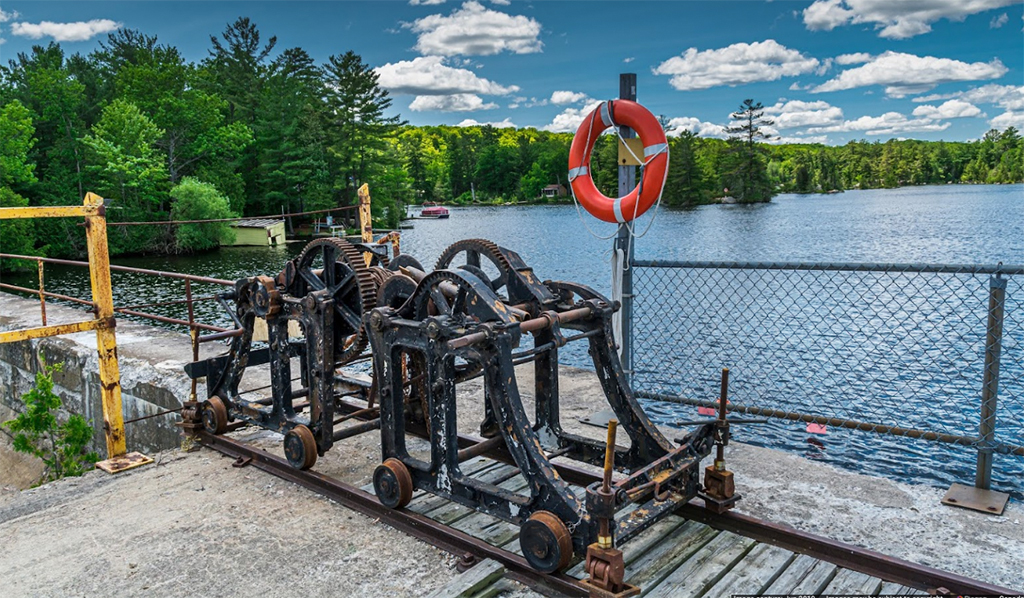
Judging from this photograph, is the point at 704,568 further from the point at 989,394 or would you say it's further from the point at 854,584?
the point at 989,394

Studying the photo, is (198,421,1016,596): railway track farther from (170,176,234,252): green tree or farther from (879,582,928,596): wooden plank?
(170,176,234,252): green tree

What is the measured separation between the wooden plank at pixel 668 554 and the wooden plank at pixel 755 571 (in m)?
0.22

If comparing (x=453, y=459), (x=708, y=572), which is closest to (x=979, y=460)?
(x=708, y=572)

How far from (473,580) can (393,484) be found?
804 millimetres

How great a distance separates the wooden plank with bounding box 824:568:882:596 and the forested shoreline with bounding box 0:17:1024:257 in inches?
1643

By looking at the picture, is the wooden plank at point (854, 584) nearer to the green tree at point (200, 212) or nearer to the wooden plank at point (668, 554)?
the wooden plank at point (668, 554)

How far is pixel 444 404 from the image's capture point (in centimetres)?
366

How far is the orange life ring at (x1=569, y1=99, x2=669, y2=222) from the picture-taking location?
525 centimetres

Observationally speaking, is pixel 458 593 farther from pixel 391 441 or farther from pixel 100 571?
pixel 100 571

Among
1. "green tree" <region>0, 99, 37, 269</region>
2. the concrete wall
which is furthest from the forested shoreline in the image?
the concrete wall

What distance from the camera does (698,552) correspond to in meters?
3.44


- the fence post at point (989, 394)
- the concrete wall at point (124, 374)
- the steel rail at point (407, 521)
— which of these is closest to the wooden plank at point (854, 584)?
the steel rail at point (407, 521)

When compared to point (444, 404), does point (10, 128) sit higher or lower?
higher

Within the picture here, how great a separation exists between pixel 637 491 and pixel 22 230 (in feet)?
138
